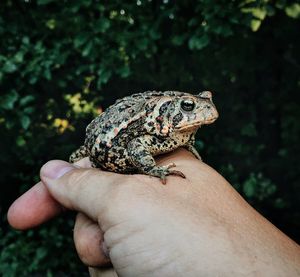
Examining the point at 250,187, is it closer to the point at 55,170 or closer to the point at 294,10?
the point at 294,10

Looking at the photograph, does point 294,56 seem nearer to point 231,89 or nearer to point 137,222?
point 231,89

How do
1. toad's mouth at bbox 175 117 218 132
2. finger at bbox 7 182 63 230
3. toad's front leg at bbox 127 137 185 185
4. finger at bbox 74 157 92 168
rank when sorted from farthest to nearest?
finger at bbox 74 157 92 168 → finger at bbox 7 182 63 230 → toad's mouth at bbox 175 117 218 132 → toad's front leg at bbox 127 137 185 185

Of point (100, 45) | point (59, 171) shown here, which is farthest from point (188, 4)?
point (59, 171)

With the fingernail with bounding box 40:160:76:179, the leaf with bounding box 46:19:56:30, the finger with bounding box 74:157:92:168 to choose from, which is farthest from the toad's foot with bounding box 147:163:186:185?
the leaf with bounding box 46:19:56:30

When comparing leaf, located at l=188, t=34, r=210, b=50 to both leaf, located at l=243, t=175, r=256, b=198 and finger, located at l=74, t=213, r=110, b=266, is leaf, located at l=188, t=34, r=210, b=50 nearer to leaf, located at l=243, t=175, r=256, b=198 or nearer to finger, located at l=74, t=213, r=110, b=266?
leaf, located at l=243, t=175, r=256, b=198

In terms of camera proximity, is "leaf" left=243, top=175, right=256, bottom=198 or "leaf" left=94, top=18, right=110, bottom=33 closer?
"leaf" left=94, top=18, right=110, bottom=33

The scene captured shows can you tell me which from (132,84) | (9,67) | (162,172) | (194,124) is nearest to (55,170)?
(162,172)

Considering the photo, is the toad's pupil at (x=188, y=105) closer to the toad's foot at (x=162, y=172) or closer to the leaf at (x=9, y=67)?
the toad's foot at (x=162, y=172)
